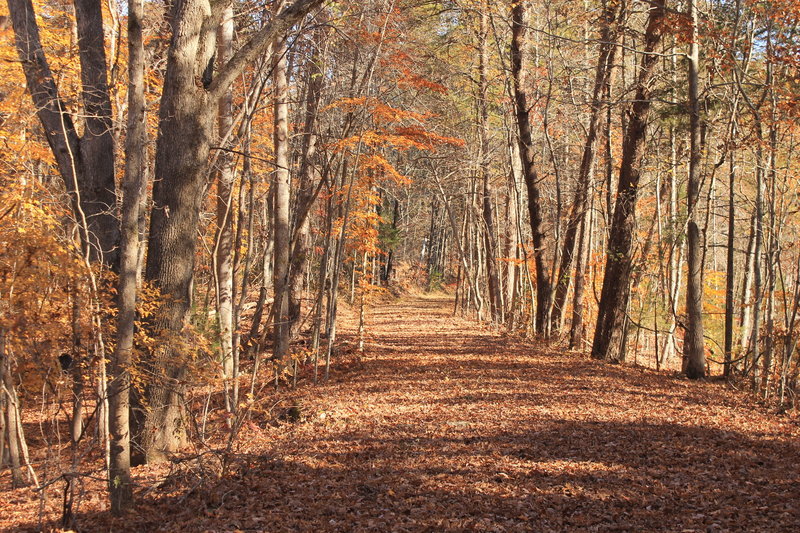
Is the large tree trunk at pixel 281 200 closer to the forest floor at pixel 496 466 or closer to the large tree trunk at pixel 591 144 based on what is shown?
the forest floor at pixel 496 466

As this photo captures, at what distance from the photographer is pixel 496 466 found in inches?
242

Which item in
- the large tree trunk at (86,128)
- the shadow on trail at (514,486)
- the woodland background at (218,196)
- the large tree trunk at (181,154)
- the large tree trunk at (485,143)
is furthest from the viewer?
the large tree trunk at (485,143)

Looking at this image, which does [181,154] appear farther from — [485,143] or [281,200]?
[485,143]

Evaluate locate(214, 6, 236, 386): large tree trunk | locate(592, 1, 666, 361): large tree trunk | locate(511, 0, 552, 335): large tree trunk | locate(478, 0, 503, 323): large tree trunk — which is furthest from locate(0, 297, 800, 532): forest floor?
locate(478, 0, 503, 323): large tree trunk

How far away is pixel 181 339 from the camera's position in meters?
6.43

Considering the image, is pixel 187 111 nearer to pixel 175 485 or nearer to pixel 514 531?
pixel 175 485

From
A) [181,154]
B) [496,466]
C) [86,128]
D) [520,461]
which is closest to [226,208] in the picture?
[86,128]

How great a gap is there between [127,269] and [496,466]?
399 cm

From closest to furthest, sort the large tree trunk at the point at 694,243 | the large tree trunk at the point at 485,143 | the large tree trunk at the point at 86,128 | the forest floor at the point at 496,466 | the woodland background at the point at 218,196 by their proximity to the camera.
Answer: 1. the forest floor at the point at 496,466
2. the woodland background at the point at 218,196
3. the large tree trunk at the point at 86,128
4. the large tree trunk at the point at 694,243
5. the large tree trunk at the point at 485,143

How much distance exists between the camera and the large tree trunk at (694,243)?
9758 mm

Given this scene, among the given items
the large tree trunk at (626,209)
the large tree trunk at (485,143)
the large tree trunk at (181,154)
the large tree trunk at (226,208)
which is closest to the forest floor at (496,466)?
the large tree trunk at (181,154)

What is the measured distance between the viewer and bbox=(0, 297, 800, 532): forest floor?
5.04m

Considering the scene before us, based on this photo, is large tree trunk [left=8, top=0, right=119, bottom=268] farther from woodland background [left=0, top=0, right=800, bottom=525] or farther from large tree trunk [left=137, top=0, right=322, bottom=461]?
large tree trunk [left=137, top=0, right=322, bottom=461]

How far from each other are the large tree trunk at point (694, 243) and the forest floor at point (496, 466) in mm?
518
